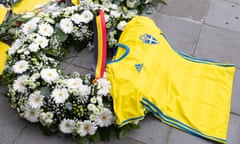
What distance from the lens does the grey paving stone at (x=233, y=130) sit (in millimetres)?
2621

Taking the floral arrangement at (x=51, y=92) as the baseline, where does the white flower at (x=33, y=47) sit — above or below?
above

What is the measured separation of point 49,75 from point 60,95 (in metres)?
0.19

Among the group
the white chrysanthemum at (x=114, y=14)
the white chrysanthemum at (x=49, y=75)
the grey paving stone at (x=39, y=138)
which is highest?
the white chrysanthemum at (x=114, y=14)

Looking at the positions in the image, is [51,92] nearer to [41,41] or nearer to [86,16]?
[41,41]

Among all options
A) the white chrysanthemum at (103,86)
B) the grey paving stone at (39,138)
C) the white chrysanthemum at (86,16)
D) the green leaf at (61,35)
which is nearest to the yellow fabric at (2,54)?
the green leaf at (61,35)

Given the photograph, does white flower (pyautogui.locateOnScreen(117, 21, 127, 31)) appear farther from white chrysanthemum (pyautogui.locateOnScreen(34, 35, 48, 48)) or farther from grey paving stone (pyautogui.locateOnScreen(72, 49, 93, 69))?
white chrysanthemum (pyautogui.locateOnScreen(34, 35, 48, 48))

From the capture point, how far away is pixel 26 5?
3.44 metres

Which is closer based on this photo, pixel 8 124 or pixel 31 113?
pixel 31 113

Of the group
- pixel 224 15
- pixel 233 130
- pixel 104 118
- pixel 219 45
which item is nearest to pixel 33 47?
pixel 104 118

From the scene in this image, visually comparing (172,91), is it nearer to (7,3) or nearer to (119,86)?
(119,86)

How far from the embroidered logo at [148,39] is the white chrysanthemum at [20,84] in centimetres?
102

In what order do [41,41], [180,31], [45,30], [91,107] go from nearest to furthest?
[91,107]
[41,41]
[45,30]
[180,31]

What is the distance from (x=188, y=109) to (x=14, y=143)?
1.36 m

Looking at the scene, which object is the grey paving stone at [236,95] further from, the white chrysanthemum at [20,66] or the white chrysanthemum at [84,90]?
the white chrysanthemum at [20,66]
